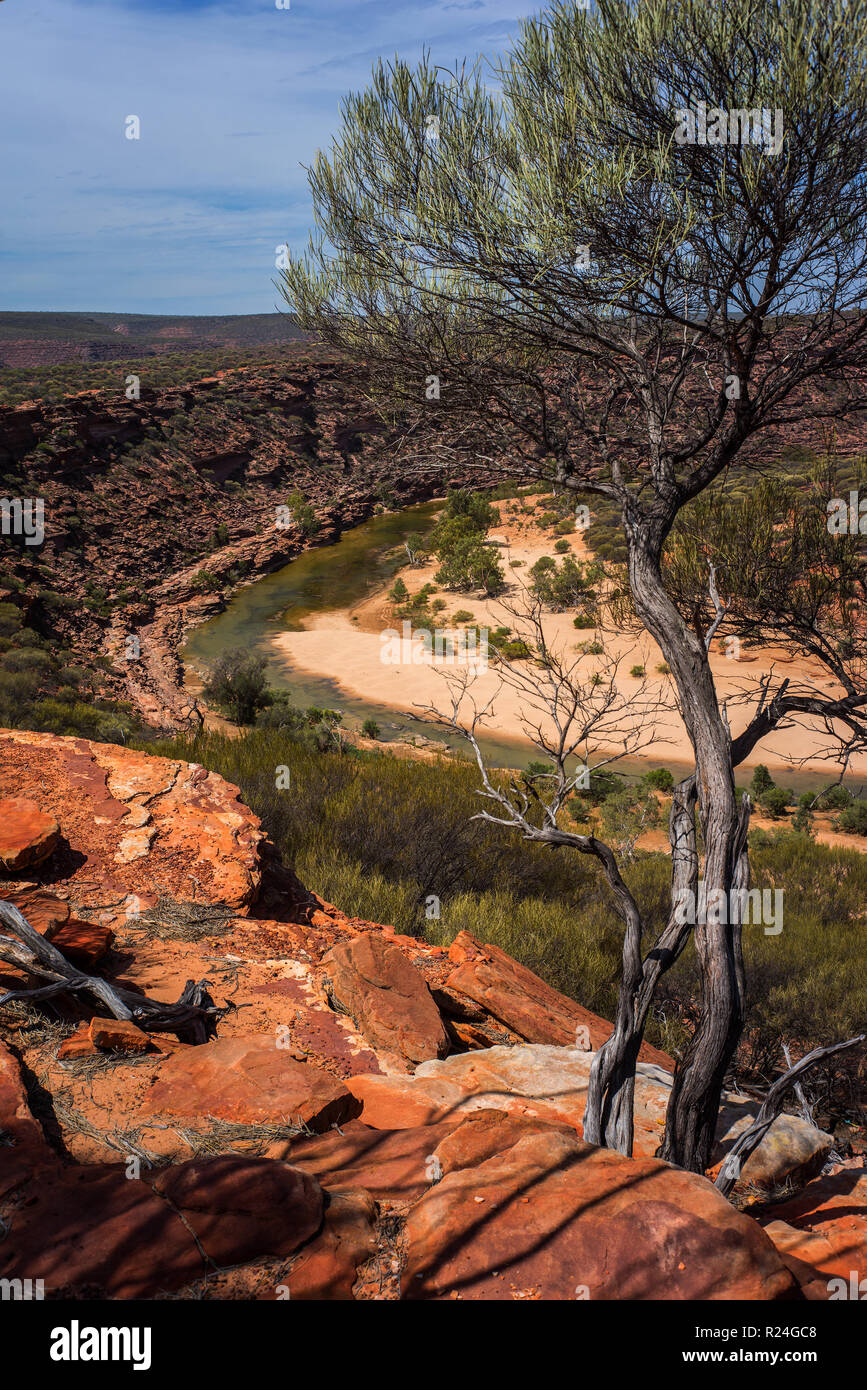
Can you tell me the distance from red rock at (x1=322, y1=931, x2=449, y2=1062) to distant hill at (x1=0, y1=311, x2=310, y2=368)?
87502 mm

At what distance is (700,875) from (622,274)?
3380 millimetres

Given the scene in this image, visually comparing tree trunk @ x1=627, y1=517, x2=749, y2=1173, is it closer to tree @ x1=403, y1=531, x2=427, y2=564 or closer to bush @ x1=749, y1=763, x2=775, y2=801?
bush @ x1=749, y1=763, x2=775, y2=801

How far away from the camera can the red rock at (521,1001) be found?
4.71 meters

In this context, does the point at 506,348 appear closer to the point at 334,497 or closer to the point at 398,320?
the point at 398,320

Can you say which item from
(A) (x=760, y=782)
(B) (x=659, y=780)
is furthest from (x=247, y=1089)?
(A) (x=760, y=782)

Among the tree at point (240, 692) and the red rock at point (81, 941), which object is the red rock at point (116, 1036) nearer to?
the red rock at point (81, 941)

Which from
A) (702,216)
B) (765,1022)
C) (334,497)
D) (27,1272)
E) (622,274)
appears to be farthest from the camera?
(334,497)

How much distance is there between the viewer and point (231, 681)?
20.7 meters

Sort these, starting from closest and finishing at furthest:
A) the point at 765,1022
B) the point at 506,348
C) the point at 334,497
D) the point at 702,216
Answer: the point at 702,216 → the point at 506,348 → the point at 765,1022 → the point at 334,497

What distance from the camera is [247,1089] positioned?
3051 mm

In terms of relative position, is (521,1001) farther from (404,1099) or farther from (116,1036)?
(116,1036)

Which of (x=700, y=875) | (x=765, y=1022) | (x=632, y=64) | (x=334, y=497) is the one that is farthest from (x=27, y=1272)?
(x=334, y=497)

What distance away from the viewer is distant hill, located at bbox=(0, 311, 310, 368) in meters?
88.4

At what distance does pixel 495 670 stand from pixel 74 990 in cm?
1086
